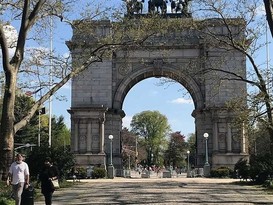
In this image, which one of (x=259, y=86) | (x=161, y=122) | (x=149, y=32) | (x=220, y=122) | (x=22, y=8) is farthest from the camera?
(x=161, y=122)

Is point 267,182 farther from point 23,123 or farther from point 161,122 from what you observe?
point 161,122

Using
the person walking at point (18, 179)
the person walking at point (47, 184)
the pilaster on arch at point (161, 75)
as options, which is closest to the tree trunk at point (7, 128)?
the person walking at point (47, 184)

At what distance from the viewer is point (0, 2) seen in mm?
20094

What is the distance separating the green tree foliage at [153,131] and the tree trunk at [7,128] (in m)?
98.3

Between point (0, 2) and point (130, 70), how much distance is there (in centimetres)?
2952

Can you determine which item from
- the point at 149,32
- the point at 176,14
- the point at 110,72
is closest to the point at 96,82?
the point at 110,72

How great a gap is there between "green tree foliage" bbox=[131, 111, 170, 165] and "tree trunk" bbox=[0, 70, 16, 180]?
322 feet

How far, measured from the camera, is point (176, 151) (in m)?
120

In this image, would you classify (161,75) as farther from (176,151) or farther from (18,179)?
(176,151)

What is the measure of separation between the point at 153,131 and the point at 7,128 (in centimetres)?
10047

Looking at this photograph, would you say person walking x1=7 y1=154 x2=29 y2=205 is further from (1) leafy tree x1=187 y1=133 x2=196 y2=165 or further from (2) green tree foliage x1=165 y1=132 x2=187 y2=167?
(2) green tree foliage x1=165 y1=132 x2=187 y2=167

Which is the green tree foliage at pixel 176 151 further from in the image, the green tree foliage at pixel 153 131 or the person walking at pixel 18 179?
the person walking at pixel 18 179

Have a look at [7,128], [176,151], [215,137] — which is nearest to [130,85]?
[215,137]

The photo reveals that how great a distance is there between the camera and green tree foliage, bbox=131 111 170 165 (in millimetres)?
118188
